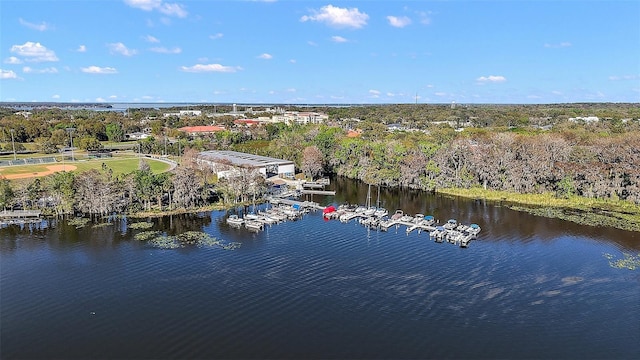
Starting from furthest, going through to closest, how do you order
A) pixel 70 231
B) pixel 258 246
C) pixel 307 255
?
1. pixel 70 231
2. pixel 258 246
3. pixel 307 255

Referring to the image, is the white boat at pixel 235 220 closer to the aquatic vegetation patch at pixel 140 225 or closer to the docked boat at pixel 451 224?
the aquatic vegetation patch at pixel 140 225

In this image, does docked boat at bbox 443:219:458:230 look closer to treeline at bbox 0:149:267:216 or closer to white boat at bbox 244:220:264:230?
white boat at bbox 244:220:264:230

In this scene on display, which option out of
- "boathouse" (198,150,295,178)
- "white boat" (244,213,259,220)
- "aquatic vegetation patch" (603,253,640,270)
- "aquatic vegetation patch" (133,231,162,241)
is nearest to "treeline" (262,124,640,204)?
"boathouse" (198,150,295,178)

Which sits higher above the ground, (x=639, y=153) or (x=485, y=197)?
(x=639, y=153)

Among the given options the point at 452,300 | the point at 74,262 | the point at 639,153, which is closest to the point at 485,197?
the point at 639,153

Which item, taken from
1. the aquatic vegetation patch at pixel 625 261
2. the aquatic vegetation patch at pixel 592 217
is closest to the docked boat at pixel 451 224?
the aquatic vegetation patch at pixel 592 217

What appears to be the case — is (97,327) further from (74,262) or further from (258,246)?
(258,246)
